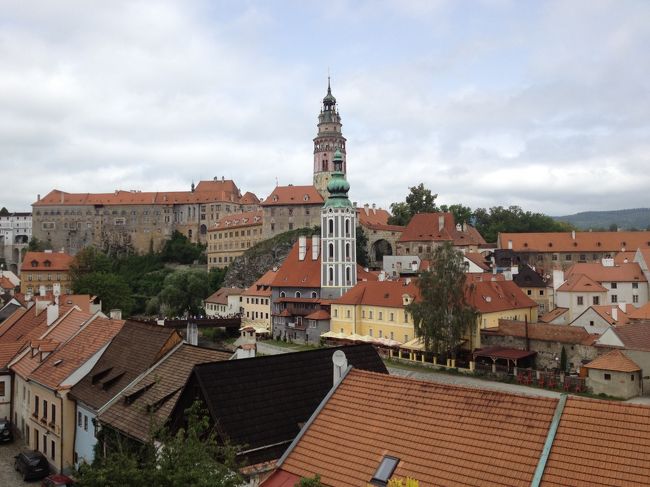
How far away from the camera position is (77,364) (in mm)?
22703

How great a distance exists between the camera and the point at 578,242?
76.8 metres

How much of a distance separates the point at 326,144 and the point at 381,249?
99.9ft

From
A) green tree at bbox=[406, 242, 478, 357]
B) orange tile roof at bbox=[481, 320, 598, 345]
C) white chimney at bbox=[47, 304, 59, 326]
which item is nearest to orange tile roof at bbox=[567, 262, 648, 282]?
orange tile roof at bbox=[481, 320, 598, 345]

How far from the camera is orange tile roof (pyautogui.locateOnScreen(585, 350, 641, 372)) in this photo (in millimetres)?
32844

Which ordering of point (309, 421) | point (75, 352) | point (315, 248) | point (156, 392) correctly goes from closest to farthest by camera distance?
point (309, 421) < point (156, 392) < point (75, 352) < point (315, 248)

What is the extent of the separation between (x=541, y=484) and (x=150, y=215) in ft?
408

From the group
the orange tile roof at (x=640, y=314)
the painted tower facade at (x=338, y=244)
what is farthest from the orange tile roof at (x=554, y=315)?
the painted tower facade at (x=338, y=244)

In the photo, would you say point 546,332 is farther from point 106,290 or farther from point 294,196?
point 294,196

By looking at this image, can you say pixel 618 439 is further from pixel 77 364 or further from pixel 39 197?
pixel 39 197

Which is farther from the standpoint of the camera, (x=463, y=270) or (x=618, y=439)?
(x=463, y=270)

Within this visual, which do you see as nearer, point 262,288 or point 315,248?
point 315,248

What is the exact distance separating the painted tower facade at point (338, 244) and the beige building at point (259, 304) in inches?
325

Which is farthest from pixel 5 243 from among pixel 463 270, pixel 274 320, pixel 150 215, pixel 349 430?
pixel 349 430

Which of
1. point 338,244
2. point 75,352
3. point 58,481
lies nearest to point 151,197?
point 338,244
